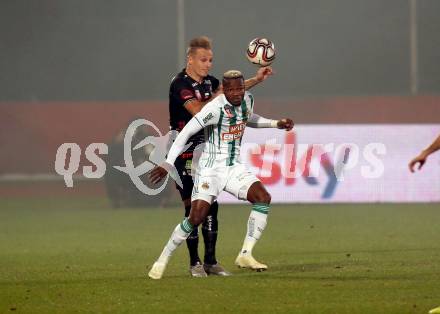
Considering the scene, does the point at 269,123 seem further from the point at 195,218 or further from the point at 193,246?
the point at 193,246

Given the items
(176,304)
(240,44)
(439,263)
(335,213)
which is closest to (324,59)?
(240,44)

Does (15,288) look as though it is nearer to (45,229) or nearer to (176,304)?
(176,304)

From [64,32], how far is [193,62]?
2366cm

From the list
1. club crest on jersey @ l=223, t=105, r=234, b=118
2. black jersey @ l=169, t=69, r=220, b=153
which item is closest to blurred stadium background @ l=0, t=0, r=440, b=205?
black jersey @ l=169, t=69, r=220, b=153

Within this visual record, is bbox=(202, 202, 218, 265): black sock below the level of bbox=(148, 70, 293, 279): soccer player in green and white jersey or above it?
below

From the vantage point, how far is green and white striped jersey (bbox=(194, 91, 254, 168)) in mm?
10906

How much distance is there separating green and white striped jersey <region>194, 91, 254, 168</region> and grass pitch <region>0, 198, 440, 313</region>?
112 cm

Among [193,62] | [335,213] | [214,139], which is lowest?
[335,213]

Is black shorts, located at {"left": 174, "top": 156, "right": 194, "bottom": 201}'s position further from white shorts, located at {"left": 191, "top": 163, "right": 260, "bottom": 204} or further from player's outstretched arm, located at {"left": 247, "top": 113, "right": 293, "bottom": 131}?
player's outstretched arm, located at {"left": 247, "top": 113, "right": 293, "bottom": 131}

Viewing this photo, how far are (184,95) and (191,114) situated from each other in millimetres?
193

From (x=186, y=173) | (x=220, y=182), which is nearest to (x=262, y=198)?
(x=220, y=182)

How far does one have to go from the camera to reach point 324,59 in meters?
34.1

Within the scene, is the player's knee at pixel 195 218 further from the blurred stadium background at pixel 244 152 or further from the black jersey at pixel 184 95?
the black jersey at pixel 184 95

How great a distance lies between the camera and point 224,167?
11.0m
